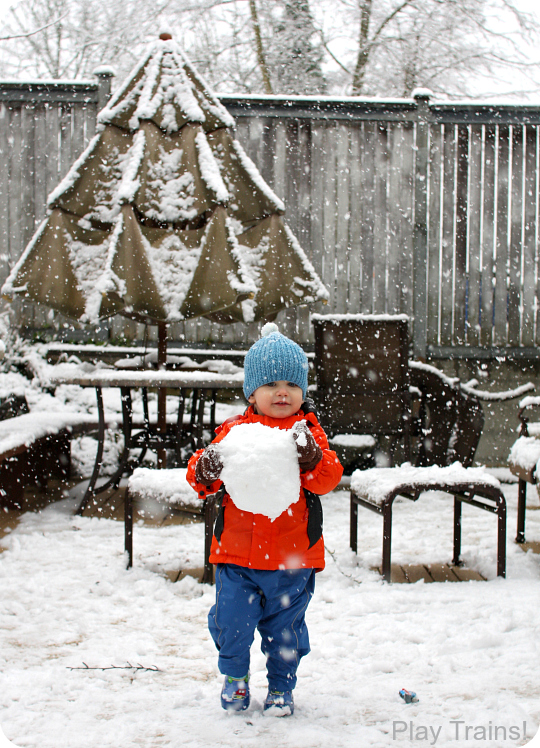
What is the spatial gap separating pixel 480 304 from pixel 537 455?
3.09 m

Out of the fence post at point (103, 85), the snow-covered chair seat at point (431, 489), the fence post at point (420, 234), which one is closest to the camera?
the snow-covered chair seat at point (431, 489)

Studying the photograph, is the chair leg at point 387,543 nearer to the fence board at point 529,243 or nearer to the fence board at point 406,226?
the fence board at point 406,226

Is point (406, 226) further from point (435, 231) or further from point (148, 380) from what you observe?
point (148, 380)

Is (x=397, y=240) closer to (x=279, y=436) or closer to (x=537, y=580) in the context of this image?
(x=537, y=580)

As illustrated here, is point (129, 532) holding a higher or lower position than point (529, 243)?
lower

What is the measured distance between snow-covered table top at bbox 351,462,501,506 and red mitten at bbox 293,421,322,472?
1.43m

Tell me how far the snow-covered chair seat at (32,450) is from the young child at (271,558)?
8.19 ft

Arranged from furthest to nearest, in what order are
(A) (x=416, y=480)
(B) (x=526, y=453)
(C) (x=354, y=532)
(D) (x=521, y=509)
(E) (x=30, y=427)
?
(E) (x=30, y=427) < (D) (x=521, y=509) < (B) (x=526, y=453) < (C) (x=354, y=532) < (A) (x=416, y=480)

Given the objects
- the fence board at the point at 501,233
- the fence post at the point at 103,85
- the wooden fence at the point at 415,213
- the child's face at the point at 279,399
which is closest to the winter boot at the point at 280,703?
the child's face at the point at 279,399

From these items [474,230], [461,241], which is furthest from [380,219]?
[474,230]

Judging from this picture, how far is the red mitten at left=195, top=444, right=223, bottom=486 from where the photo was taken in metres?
1.83

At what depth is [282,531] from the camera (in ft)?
6.26

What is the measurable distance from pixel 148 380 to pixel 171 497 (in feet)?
4.10

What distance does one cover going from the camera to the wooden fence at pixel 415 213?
6.30 meters
